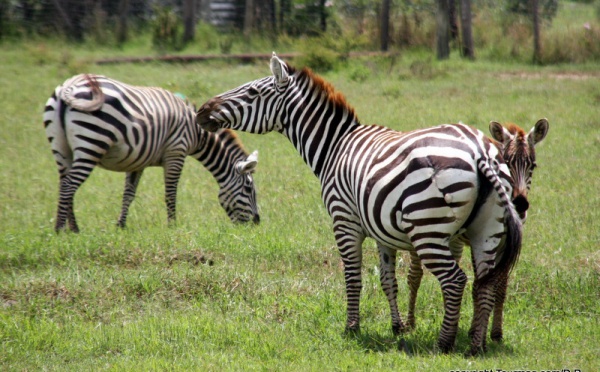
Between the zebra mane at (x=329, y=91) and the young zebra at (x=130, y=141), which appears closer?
the zebra mane at (x=329, y=91)

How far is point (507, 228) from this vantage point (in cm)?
498

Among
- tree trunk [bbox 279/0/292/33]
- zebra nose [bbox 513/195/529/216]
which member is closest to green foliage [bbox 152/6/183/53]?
tree trunk [bbox 279/0/292/33]

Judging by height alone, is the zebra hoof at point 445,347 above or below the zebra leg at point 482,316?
below

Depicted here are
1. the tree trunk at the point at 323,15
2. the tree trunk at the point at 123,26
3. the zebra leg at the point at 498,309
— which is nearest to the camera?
the zebra leg at the point at 498,309

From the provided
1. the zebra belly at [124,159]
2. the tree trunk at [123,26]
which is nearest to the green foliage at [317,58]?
the tree trunk at [123,26]

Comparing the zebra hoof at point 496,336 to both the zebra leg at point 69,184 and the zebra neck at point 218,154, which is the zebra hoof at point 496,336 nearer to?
the zebra neck at point 218,154

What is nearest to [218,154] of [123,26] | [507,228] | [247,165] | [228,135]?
[228,135]

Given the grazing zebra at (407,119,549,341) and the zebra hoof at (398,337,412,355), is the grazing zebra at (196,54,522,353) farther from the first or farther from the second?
the grazing zebra at (407,119,549,341)

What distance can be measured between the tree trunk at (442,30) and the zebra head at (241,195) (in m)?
11.9

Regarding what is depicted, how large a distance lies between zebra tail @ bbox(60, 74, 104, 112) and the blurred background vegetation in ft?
35.4

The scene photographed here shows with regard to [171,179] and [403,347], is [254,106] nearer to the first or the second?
[403,347]

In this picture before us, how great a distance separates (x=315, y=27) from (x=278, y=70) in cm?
1968

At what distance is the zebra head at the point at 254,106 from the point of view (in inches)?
257

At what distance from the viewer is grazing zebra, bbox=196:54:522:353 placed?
4855 mm
